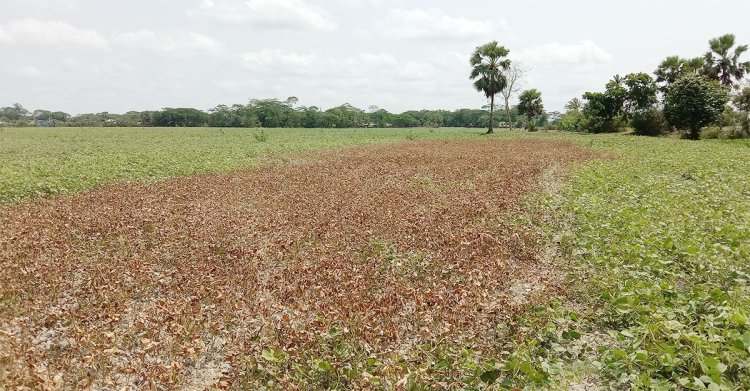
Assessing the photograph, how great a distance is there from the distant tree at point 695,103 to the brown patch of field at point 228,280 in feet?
126

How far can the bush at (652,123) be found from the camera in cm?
4731

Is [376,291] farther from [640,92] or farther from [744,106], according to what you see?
[640,92]

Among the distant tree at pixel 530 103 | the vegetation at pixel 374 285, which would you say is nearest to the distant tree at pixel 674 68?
the distant tree at pixel 530 103

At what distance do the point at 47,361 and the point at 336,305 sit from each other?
314 centimetres

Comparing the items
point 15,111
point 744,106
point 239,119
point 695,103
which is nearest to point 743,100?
point 744,106

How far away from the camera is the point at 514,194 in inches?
537

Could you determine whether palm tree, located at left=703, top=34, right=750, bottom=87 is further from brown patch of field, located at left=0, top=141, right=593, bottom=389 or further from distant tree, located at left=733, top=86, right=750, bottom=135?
brown patch of field, located at left=0, top=141, right=593, bottom=389

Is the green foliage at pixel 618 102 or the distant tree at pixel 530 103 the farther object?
the distant tree at pixel 530 103

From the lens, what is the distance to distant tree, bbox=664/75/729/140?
129 feet

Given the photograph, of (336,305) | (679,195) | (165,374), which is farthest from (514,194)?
(165,374)

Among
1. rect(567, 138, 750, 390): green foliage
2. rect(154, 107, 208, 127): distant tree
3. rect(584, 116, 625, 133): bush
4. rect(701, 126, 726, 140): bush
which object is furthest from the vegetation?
rect(154, 107, 208, 127): distant tree

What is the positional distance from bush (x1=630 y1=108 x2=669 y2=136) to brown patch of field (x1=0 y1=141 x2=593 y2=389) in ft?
146

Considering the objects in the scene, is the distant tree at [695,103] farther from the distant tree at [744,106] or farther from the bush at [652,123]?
the bush at [652,123]

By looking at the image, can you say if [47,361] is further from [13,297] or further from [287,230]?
[287,230]
